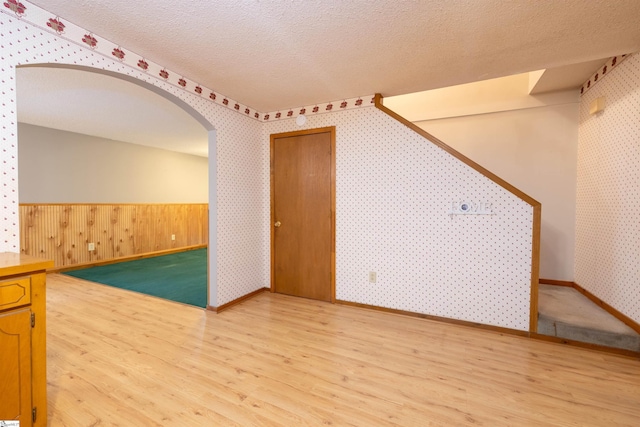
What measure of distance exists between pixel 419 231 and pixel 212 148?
244 cm

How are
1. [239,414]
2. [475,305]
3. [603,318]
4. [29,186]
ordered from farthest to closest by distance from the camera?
[29,186] → [475,305] → [603,318] → [239,414]

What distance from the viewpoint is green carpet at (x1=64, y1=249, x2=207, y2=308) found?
354 centimetres

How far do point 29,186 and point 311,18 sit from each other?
5.50 meters

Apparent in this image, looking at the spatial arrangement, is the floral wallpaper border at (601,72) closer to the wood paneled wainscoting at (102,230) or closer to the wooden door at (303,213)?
the wooden door at (303,213)

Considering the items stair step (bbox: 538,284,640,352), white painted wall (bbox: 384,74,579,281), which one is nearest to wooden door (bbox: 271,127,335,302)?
white painted wall (bbox: 384,74,579,281)

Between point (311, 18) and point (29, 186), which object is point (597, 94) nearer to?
point (311, 18)

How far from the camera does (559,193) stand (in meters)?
3.15

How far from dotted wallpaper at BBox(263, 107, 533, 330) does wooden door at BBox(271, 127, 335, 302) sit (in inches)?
5.2

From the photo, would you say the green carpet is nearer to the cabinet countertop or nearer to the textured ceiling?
the cabinet countertop

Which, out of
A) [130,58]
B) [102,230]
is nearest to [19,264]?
[130,58]

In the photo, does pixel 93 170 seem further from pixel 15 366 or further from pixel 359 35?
pixel 359 35

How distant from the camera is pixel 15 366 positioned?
1.19 meters

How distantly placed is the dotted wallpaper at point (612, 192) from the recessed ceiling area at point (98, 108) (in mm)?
4682

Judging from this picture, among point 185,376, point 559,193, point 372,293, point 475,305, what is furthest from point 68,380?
point 559,193
